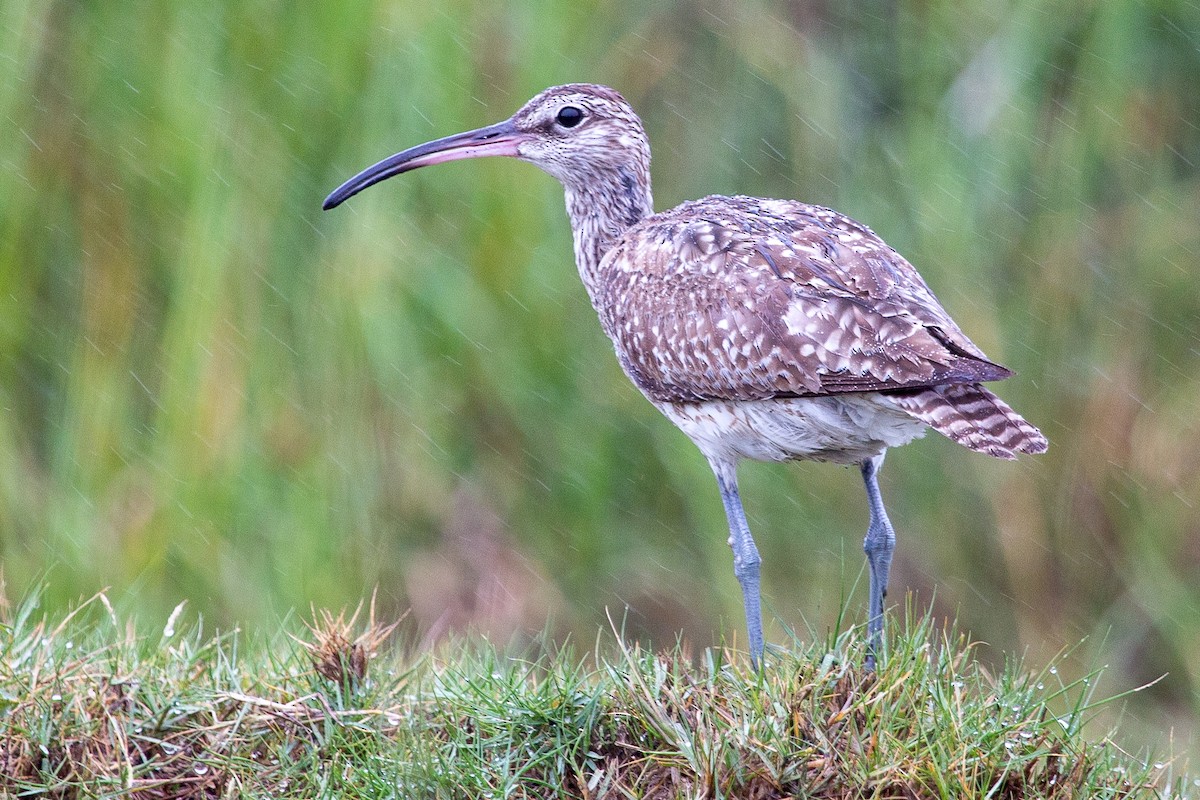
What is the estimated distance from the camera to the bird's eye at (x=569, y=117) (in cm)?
623

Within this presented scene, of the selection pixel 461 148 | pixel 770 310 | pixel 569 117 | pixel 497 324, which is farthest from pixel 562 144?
pixel 770 310

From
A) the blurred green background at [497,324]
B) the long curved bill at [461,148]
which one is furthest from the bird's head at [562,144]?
the blurred green background at [497,324]

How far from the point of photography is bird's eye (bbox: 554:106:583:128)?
623 cm

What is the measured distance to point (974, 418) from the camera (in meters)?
4.46

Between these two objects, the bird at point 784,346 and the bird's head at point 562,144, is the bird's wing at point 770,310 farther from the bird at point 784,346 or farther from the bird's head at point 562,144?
the bird's head at point 562,144

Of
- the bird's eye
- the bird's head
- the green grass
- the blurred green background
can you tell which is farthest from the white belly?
the blurred green background

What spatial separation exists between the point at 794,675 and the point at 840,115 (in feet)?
12.3

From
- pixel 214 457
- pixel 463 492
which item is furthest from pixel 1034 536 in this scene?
pixel 214 457

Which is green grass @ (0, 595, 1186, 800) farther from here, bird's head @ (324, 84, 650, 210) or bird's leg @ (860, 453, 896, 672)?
bird's head @ (324, 84, 650, 210)

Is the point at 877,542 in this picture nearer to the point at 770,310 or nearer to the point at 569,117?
the point at 770,310

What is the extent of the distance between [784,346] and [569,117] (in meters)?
1.80

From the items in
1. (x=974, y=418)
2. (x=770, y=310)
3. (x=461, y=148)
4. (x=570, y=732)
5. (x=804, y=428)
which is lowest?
(x=570, y=732)

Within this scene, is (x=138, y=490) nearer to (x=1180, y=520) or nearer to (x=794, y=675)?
(x=794, y=675)

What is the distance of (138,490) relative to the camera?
22.6ft
